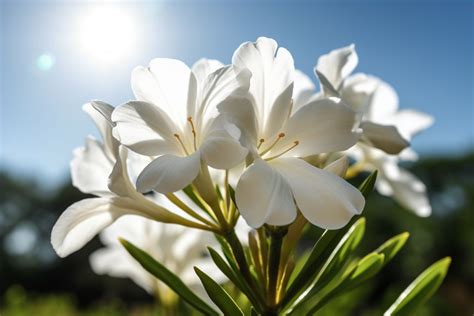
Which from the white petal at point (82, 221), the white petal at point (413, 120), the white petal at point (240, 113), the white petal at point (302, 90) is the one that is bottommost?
the white petal at point (413, 120)

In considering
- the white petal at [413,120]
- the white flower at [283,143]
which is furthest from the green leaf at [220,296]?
the white petal at [413,120]

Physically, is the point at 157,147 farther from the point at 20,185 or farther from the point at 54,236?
the point at 20,185

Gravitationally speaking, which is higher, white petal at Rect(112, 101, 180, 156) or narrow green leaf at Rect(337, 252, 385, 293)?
white petal at Rect(112, 101, 180, 156)

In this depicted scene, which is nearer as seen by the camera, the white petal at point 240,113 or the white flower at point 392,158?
the white petal at point 240,113

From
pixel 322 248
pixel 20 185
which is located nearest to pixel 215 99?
pixel 322 248

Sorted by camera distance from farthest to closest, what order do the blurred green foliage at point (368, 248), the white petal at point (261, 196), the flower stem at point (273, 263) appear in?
1. the blurred green foliage at point (368, 248)
2. the flower stem at point (273, 263)
3. the white petal at point (261, 196)

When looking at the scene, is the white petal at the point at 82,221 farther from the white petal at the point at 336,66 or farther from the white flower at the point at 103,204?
the white petal at the point at 336,66

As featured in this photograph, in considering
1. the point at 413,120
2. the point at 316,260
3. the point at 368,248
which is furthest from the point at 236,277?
the point at 368,248

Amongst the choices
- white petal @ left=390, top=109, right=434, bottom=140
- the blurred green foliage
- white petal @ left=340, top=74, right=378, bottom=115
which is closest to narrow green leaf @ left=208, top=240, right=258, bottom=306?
white petal @ left=340, top=74, right=378, bottom=115

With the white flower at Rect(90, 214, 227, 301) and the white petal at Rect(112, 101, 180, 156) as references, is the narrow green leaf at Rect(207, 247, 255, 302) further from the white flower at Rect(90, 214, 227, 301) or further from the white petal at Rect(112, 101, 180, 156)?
the white flower at Rect(90, 214, 227, 301)
